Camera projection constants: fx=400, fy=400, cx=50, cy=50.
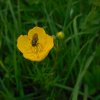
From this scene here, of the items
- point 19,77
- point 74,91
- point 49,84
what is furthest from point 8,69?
point 74,91

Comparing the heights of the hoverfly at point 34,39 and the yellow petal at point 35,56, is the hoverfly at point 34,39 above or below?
above

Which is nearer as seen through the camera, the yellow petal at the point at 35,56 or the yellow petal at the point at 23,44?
the yellow petal at the point at 35,56

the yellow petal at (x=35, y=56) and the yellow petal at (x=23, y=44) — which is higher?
the yellow petal at (x=23, y=44)

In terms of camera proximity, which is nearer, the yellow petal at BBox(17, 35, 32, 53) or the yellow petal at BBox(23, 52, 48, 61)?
the yellow petal at BBox(23, 52, 48, 61)

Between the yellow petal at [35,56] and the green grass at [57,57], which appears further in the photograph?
the green grass at [57,57]

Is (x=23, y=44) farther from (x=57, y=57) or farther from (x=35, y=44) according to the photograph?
(x=57, y=57)

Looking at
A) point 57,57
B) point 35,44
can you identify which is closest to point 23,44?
point 35,44

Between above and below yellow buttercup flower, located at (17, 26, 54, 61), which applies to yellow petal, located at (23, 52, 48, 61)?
below
